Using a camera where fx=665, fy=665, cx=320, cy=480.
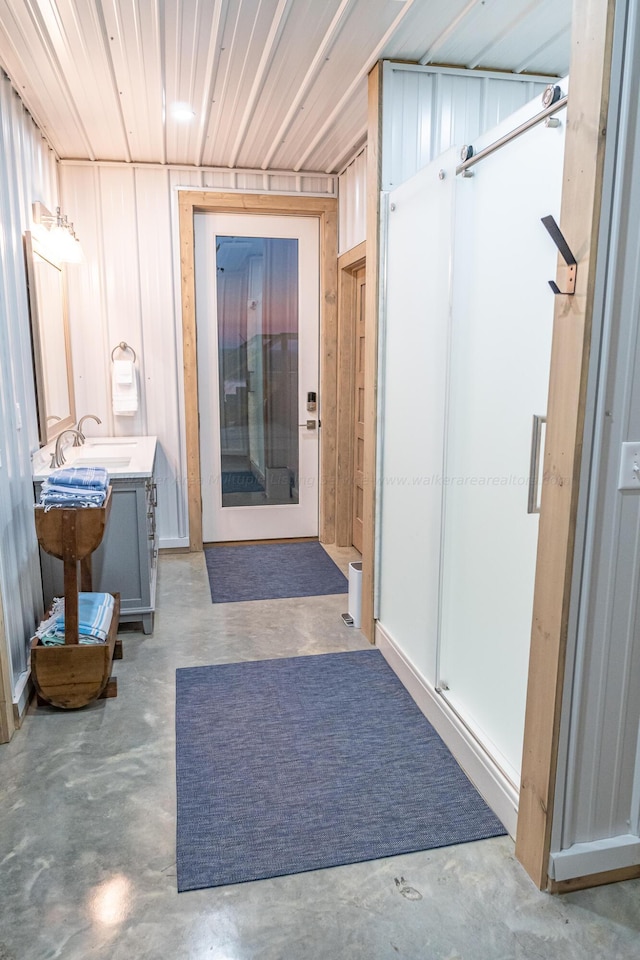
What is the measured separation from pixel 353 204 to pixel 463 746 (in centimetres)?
348

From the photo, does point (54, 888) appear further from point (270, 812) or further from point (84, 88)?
point (84, 88)

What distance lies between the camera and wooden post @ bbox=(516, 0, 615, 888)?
59.0 inches

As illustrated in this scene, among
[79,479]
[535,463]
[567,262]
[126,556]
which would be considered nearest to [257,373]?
[126,556]

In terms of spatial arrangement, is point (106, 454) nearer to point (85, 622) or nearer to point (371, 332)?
point (85, 622)

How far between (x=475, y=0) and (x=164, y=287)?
110 inches

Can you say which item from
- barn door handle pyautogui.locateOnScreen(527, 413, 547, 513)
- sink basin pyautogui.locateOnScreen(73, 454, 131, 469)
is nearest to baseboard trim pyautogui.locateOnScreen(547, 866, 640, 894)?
barn door handle pyautogui.locateOnScreen(527, 413, 547, 513)

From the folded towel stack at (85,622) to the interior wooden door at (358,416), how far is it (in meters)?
2.27

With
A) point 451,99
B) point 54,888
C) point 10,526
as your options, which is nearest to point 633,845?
point 54,888

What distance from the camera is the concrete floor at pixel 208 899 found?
1.64 metres

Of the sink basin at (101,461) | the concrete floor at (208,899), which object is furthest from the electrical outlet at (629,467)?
the sink basin at (101,461)

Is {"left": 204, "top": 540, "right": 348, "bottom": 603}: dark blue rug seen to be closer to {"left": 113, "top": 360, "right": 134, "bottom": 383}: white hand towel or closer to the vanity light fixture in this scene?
{"left": 113, "top": 360, "right": 134, "bottom": 383}: white hand towel

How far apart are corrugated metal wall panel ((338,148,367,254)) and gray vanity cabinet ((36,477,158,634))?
211 cm

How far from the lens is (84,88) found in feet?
10.3

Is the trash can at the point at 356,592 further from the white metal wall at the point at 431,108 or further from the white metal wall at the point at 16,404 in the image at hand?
the white metal wall at the point at 431,108
